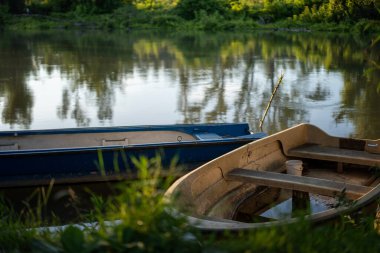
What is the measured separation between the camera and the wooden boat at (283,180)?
4.64 meters

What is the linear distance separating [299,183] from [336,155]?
1246mm

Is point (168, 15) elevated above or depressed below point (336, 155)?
above

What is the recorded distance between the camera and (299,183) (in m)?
5.10

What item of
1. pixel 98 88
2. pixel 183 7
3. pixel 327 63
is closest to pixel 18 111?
pixel 98 88

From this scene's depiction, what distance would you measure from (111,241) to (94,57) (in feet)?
62.5

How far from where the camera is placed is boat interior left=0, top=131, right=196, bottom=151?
760cm

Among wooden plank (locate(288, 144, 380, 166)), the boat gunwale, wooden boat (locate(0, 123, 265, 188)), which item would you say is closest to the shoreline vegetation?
wooden boat (locate(0, 123, 265, 188))

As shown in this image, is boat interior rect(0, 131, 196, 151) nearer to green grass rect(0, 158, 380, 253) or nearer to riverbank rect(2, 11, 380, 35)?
green grass rect(0, 158, 380, 253)

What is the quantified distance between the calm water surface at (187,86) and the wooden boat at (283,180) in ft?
3.76

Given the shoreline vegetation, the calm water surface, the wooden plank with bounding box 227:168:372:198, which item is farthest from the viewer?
the shoreline vegetation

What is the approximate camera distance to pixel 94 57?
821 inches

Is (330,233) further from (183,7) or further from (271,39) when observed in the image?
(183,7)

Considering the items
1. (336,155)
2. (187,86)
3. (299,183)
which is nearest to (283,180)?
(299,183)

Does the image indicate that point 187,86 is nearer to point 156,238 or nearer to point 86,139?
point 86,139
